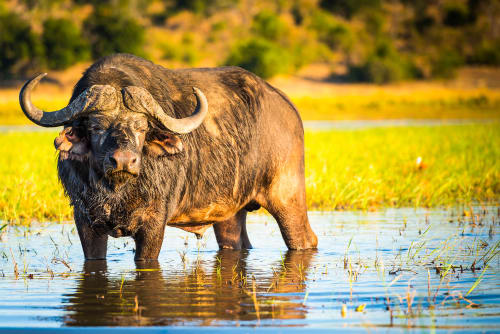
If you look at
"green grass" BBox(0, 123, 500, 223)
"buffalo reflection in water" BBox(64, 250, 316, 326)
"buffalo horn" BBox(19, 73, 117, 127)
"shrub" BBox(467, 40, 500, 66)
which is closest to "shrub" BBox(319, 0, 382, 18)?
"shrub" BBox(467, 40, 500, 66)

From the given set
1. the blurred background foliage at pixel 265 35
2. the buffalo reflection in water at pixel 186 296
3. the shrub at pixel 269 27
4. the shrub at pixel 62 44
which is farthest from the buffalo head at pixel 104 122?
the shrub at pixel 269 27

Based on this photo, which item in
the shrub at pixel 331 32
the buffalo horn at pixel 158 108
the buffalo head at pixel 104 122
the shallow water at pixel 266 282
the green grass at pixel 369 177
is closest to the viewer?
the shallow water at pixel 266 282

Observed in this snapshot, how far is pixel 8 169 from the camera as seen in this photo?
42.5ft

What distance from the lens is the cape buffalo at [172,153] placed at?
5.63 m

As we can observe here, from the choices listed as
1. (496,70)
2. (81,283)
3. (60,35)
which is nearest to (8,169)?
(81,283)

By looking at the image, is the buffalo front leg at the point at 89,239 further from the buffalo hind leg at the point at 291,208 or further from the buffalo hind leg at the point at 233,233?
the buffalo hind leg at the point at 291,208

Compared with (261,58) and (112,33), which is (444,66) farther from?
(112,33)

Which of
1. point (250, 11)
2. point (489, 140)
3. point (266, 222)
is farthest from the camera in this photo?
point (250, 11)

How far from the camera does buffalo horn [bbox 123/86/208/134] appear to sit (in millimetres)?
5660

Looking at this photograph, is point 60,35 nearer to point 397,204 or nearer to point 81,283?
point 397,204

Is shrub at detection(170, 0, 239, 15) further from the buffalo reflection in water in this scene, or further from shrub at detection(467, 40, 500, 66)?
the buffalo reflection in water

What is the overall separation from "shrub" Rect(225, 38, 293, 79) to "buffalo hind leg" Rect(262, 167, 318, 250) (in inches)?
1427

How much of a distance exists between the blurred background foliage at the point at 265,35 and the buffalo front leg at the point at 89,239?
37.5m

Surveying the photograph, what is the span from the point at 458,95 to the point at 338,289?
35912 millimetres
